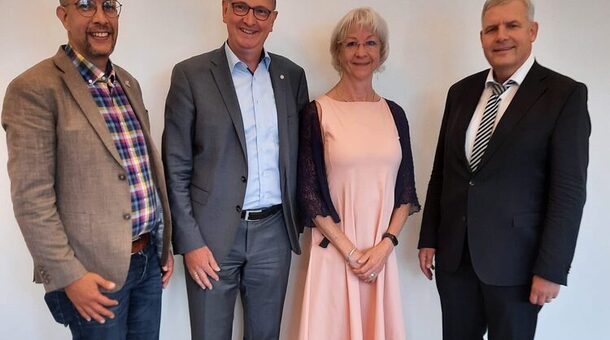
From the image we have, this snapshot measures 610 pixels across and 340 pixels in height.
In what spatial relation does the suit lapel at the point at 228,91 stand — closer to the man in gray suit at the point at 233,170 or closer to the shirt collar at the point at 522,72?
the man in gray suit at the point at 233,170

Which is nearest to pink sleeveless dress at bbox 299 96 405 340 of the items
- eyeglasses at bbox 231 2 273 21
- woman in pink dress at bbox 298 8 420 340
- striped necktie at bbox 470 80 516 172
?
woman in pink dress at bbox 298 8 420 340

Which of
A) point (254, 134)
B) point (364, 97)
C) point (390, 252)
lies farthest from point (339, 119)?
point (390, 252)

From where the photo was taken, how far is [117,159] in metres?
1.36

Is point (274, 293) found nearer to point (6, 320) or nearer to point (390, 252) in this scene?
point (390, 252)

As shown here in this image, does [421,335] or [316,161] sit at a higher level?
[316,161]

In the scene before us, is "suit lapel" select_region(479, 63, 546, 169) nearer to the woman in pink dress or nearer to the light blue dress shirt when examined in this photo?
the woman in pink dress

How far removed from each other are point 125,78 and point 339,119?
818mm

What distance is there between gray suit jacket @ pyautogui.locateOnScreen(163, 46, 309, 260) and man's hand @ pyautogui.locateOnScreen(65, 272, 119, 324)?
401 millimetres

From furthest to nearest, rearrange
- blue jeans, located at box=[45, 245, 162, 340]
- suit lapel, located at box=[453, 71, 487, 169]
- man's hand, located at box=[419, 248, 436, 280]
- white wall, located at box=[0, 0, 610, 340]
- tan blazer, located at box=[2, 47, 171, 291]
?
1. white wall, located at box=[0, 0, 610, 340]
2. man's hand, located at box=[419, 248, 436, 280]
3. suit lapel, located at box=[453, 71, 487, 169]
4. blue jeans, located at box=[45, 245, 162, 340]
5. tan blazer, located at box=[2, 47, 171, 291]

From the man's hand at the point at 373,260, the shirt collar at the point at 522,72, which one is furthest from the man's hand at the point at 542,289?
the shirt collar at the point at 522,72

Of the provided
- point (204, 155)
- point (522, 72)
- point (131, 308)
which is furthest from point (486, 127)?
point (131, 308)

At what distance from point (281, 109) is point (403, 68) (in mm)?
787

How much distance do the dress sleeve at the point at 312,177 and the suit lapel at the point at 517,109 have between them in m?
0.60

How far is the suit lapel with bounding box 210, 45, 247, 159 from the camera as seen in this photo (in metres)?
1.72
